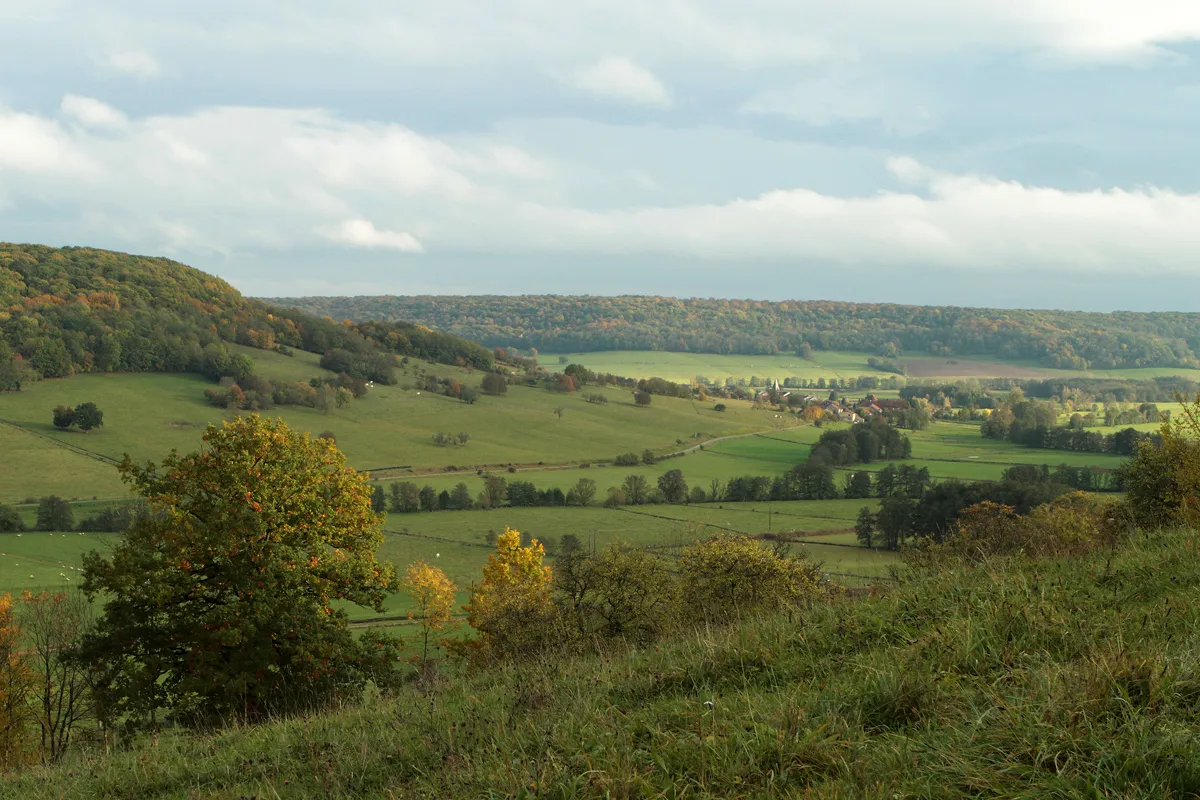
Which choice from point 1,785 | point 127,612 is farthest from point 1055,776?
point 127,612

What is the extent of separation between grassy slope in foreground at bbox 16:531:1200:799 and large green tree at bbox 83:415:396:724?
10232mm

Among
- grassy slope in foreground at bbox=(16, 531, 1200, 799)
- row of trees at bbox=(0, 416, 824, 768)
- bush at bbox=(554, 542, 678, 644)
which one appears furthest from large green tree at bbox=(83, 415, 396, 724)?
grassy slope in foreground at bbox=(16, 531, 1200, 799)

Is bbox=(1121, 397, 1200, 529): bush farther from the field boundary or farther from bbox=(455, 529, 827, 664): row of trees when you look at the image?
the field boundary

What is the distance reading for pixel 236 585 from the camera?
19.7 m

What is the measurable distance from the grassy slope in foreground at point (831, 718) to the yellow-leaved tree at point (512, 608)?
4.72 m

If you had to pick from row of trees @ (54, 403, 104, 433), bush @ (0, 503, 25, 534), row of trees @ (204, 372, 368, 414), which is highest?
row of trees @ (204, 372, 368, 414)

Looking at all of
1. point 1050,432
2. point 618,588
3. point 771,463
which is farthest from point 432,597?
point 1050,432

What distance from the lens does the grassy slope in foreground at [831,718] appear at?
13.9 feet

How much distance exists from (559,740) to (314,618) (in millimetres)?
15580

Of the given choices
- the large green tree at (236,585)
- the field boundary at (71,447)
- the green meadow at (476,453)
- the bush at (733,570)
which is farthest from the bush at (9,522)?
the bush at (733,570)

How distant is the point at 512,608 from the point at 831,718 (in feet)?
57.2

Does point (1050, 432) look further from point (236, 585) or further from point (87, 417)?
point (87, 417)

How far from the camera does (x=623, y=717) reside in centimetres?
583

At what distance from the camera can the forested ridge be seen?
414 feet
